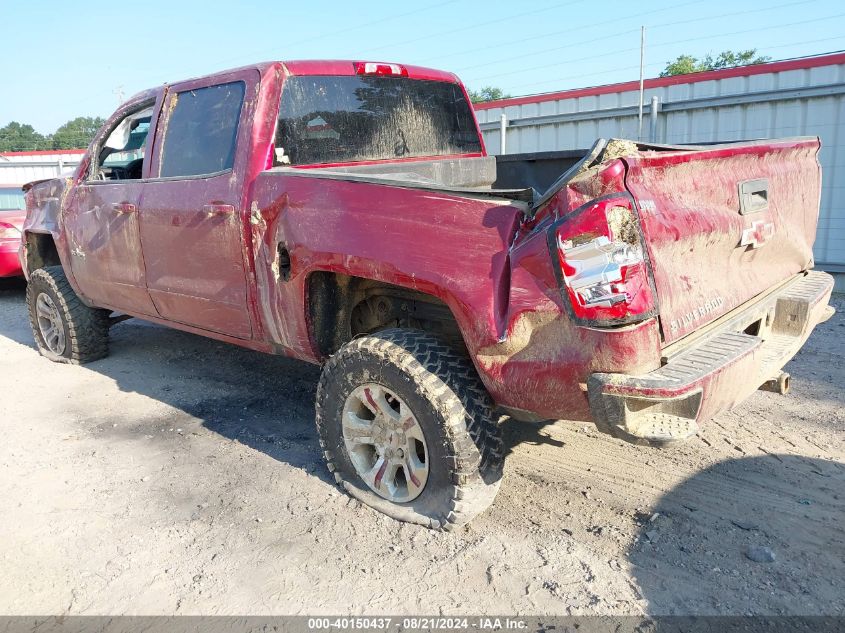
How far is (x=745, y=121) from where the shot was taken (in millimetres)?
8461

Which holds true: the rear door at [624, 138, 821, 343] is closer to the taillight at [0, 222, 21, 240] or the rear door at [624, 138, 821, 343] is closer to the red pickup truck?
the red pickup truck

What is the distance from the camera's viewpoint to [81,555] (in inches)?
114

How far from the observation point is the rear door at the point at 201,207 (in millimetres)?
3621

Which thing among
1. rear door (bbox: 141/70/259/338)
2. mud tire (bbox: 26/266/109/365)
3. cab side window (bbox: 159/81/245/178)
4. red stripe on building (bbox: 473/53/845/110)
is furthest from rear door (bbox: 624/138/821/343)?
red stripe on building (bbox: 473/53/845/110)

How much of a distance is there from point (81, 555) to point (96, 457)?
1091mm

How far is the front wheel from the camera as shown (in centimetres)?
279

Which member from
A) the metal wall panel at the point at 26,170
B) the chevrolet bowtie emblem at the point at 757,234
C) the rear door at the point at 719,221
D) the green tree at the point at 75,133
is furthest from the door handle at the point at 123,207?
the green tree at the point at 75,133

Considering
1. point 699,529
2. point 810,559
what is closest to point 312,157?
point 699,529

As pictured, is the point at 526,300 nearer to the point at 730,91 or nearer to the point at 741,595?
the point at 741,595

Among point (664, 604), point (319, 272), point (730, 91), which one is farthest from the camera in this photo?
point (730, 91)

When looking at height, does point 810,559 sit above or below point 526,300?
below

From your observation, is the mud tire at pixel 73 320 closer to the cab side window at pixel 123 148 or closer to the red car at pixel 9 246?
the cab side window at pixel 123 148

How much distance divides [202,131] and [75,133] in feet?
255

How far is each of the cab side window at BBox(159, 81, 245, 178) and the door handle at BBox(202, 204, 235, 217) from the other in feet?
0.71
